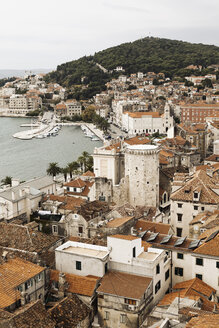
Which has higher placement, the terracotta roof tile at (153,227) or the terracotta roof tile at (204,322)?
the terracotta roof tile at (204,322)

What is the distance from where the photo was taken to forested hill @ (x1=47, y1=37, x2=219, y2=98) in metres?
137

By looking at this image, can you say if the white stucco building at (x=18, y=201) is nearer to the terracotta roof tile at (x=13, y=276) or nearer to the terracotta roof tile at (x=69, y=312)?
the terracotta roof tile at (x=13, y=276)

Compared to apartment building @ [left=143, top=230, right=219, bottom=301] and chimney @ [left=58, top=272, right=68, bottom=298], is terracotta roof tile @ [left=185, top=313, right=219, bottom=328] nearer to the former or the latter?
apartment building @ [left=143, top=230, right=219, bottom=301]

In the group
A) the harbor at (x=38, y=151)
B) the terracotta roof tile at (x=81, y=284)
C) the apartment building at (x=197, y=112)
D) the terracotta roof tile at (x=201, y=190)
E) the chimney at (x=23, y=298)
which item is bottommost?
the harbor at (x=38, y=151)

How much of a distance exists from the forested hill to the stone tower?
102824mm

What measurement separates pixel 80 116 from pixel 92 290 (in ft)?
298

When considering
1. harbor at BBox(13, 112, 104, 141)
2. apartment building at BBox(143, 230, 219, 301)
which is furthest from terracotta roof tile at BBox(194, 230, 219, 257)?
harbor at BBox(13, 112, 104, 141)

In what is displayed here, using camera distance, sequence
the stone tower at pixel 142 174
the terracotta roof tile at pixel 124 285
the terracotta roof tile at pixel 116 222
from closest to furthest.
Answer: the terracotta roof tile at pixel 124 285, the terracotta roof tile at pixel 116 222, the stone tower at pixel 142 174

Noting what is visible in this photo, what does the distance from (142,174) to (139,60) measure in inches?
5126

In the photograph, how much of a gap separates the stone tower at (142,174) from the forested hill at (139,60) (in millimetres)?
102824

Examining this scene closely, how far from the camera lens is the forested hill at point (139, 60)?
137 m

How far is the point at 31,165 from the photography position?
53188mm

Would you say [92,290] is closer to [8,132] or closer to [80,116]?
[8,132]

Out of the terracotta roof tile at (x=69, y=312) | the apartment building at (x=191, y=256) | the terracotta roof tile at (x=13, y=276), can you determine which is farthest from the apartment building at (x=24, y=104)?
the terracotta roof tile at (x=69, y=312)
